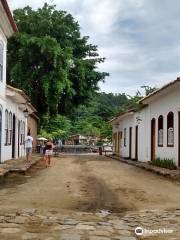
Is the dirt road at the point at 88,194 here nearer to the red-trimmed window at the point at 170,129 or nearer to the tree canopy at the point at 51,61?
the red-trimmed window at the point at 170,129

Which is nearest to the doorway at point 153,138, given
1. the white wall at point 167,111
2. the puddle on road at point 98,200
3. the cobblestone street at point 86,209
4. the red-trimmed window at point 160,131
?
the white wall at point 167,111

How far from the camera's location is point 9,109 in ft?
81.2

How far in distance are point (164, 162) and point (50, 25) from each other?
22124 millimetres

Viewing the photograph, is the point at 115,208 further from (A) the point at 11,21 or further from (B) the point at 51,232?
(A) the point at 11,21

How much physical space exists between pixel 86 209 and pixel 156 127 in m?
16.1

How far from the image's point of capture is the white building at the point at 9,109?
19206 mm

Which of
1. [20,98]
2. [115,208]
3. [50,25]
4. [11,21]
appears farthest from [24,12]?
[115,208]

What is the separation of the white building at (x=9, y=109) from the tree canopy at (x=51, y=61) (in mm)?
6883

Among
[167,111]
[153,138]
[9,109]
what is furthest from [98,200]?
[153,138]

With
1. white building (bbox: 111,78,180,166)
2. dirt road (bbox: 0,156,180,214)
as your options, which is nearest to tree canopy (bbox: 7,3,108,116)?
white building (bbox: 111,78,180,166)

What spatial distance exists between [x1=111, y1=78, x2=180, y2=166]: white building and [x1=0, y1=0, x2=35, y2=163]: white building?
21.5 ft

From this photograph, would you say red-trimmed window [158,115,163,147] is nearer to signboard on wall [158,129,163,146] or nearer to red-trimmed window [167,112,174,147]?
signboard on wall [158,129,163,146]

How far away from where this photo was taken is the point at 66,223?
8.53 meters

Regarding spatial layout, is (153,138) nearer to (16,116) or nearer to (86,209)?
(16,116)
